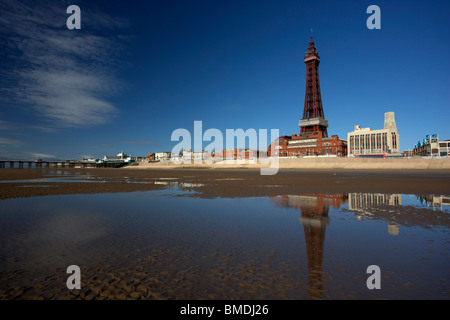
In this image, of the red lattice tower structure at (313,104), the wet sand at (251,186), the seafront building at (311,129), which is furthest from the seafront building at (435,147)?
the wet sand at (251,186)

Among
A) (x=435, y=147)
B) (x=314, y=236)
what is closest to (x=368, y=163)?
(x=314, y=236)

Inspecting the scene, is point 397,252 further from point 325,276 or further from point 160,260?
point 160,260

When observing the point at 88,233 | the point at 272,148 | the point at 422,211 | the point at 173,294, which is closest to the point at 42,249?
the point at 88,233

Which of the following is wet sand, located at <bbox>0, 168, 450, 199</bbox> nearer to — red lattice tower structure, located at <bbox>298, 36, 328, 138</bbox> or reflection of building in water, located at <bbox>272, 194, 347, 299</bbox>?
reflection of building in water, located at <bbox>272, 194, 347, 299</bbox>

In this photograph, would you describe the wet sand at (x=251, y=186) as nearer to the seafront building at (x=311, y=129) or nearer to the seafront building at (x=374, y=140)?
the seafront building at (x=311, y=129)

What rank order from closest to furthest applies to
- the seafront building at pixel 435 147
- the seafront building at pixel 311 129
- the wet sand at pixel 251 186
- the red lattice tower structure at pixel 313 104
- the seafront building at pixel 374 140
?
the wet sand at pixel 251 186 < the seafront building at pixel 435 147 < the seafront building at pixel 374 140 < the seafront building at pixel 311 129 < the red lattice tower structure at pixel 313 104

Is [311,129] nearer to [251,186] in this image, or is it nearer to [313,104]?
[313,104]

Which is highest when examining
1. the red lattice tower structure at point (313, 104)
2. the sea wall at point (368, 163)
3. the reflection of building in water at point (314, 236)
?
the red lattice tower structure at point (313, 104)
